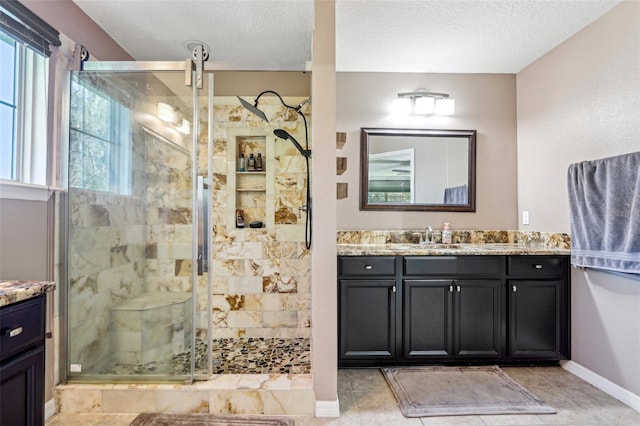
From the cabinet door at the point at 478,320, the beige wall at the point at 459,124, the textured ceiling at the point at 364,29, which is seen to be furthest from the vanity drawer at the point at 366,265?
the textured ceiling at the point at 364,29

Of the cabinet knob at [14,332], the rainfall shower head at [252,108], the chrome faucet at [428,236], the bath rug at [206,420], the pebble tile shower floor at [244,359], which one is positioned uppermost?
the rainfall shower head at [252,108]

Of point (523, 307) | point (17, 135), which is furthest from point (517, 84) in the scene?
point (17, 135)

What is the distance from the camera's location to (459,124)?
317cm

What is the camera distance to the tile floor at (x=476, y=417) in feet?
6.15

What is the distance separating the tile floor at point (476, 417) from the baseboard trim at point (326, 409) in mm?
33

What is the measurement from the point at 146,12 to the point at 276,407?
8.95 feet

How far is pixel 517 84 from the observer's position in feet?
10.4

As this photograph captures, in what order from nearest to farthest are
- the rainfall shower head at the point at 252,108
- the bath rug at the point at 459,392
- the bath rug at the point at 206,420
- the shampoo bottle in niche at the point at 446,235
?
the bath rug at the point at 206,420 < the bath rug at the point at 459,392 < the rainfall shower head at the point at 252,108 < the shampoo bottle in niche at the point at 446,235

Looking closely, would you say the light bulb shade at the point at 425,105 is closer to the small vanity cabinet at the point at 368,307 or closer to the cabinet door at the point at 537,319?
the small vanity cabinet at the point at 368,307

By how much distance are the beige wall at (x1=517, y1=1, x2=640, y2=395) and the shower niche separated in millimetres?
2475

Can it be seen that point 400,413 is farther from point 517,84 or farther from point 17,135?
point 517,84

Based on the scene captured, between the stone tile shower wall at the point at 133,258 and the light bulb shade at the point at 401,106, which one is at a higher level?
the light bulb shade at the point at 401,106

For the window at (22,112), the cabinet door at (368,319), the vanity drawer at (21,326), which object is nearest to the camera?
the vanity drawer at (21,326)

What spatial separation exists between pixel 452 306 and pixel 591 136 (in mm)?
1584
